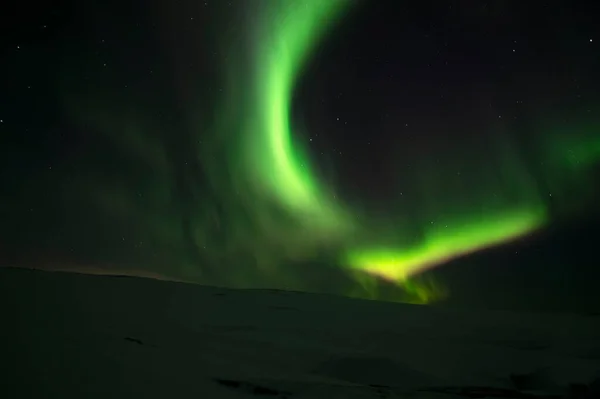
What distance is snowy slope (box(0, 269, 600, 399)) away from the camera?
7.54ft

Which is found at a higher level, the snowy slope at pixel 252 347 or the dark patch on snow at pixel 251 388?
the snowy slope at pixel 252 347

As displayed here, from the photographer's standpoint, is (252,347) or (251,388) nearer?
(251,388)

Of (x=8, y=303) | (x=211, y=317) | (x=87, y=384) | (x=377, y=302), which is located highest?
(x=377, y=302)

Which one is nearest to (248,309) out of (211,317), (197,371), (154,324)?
(211,317)

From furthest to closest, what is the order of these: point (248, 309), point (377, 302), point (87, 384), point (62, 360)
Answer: point (377, 302) < point (248, 309) < point (62, 360) < point (87, 384)

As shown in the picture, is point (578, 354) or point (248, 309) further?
point (248, 309)

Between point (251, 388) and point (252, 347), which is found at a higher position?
point (252, 347)

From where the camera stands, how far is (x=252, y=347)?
307cm

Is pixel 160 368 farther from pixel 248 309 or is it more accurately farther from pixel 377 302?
pixel 377 302

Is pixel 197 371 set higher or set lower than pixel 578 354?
lower

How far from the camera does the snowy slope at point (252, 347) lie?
230 cm

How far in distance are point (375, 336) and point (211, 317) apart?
1342 mm

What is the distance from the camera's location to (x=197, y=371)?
8.14 feet

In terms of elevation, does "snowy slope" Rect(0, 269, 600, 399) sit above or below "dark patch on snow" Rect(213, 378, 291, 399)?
above
